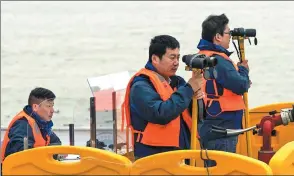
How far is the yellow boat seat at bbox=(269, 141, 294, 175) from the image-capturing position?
304 centimetres

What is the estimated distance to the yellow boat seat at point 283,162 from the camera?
9.97 feet

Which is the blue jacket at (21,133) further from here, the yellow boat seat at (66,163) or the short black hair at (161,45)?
the short black hair at (161,45)

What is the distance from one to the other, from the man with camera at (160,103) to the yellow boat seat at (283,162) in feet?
1.71

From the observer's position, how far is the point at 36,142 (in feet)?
13.9

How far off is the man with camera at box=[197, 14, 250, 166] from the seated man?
3.41 ft

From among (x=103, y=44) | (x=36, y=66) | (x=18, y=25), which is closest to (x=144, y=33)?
(x=103, y=44)

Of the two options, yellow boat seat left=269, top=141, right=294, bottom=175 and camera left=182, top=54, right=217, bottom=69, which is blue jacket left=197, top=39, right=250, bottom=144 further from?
yellow boat seat left=269, top=141, right=294, bottom=175

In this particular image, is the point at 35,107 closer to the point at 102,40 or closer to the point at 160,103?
the point at 160,103

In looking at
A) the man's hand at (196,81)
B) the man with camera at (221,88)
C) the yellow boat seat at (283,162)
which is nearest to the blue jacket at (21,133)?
the man with camera at (221,88)

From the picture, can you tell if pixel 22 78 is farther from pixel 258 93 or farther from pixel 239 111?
pixel 239 111

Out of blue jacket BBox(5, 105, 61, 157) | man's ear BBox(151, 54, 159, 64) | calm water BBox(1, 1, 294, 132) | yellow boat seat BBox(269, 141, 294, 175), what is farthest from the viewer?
calm water BBox(1, 1, 294, 132)

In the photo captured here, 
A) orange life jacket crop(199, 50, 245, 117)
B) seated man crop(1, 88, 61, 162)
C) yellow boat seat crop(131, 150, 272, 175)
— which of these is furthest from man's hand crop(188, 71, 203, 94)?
seated man crop(1, 88, 61, 162)

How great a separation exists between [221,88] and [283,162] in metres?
1.12

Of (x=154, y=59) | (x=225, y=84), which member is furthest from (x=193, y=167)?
(x=225, y=84)
